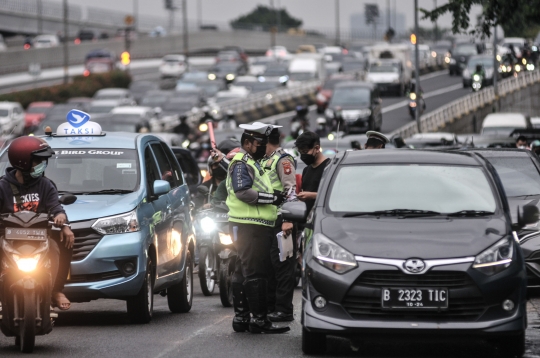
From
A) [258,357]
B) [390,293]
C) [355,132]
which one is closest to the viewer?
[390,293]

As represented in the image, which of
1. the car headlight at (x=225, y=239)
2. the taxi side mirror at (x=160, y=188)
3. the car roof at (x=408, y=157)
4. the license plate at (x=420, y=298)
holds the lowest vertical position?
the car headlight at (x=225, y=239)

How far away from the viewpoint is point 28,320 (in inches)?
376

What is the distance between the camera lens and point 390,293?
8961 millimetres

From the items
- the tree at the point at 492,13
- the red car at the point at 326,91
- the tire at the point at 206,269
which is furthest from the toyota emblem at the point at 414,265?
the red car at the point at 326,91

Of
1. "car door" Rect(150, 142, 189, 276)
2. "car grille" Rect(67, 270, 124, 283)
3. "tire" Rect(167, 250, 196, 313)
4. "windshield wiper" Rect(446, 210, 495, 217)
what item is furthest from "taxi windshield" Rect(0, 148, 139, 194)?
"windshield wiper" Rect(446, 210, 495, 217)

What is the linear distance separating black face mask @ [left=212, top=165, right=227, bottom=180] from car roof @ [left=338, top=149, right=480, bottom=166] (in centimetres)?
497

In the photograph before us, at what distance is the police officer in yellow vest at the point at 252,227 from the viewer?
1090cm

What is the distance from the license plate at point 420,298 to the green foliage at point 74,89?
61.3 m

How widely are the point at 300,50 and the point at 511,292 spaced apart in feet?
341

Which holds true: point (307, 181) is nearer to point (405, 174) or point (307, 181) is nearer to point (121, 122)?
point (405, 174)

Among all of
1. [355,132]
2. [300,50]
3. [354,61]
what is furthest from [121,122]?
[300,50]

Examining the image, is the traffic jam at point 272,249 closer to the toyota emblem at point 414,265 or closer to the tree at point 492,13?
the toyota emblem at point 414,265

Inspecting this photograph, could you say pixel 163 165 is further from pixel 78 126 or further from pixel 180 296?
pixel 180 296

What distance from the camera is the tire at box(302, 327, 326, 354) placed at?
9469mm
